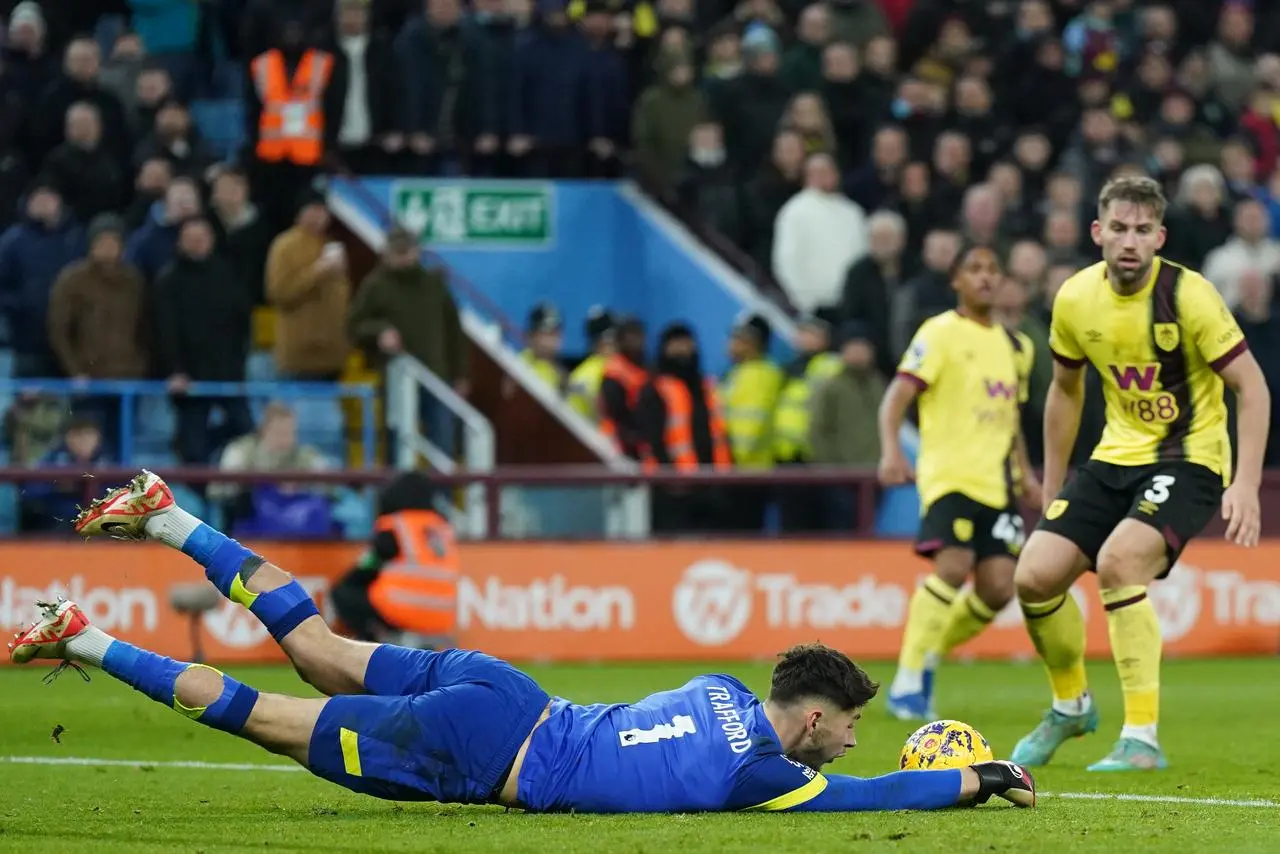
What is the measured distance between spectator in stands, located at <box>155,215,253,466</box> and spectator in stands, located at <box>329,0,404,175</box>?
2.44 m

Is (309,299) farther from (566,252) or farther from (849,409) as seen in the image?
(566,252)

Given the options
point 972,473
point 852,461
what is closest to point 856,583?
point 852,461

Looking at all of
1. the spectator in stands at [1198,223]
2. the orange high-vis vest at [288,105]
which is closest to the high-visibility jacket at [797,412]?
the spectator in stands at [1198,223]

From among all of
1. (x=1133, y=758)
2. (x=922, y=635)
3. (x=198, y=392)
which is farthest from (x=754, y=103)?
(x=1133, y=758)

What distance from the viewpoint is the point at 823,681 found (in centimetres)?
739

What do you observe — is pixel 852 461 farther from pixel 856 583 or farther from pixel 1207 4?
pixel 1207 4

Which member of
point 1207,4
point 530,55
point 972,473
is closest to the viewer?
point 972,473

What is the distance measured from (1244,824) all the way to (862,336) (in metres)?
10.2

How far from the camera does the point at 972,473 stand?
12180mm

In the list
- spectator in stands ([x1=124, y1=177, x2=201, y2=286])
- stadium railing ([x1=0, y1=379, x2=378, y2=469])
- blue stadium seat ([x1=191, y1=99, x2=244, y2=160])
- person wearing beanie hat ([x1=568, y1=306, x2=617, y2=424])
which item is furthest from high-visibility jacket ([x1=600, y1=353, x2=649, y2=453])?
blue stadium seat ([x1=191, y1=99, x2=244, y2=160])

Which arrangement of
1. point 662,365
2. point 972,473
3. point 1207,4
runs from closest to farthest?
point 972,473 → point 662,365 → point 1207,4

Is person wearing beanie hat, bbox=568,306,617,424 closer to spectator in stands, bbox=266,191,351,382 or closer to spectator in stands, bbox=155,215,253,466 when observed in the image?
spectator in stands, bbox=266,191,351,382

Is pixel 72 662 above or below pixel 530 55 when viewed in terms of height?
below

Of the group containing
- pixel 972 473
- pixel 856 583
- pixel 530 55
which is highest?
pixel 530 55
